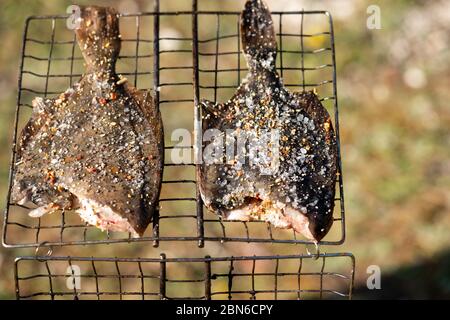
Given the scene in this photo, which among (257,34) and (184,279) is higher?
(257,34)

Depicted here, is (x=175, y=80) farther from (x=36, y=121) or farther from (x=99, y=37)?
(x=36, y=121)

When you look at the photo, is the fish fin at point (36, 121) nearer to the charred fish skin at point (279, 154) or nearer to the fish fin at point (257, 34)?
the charred fish skin at point (279, 154)

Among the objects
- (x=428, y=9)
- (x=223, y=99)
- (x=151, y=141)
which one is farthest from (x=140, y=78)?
(x=428, y=9)

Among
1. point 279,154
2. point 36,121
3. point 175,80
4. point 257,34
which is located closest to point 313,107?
point 279,154

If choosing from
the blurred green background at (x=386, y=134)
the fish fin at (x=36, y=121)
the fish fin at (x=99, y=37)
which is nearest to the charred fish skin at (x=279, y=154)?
the fish fin at (x=99, y=37)

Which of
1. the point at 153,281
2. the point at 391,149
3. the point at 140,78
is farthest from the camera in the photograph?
the point at 140,78
